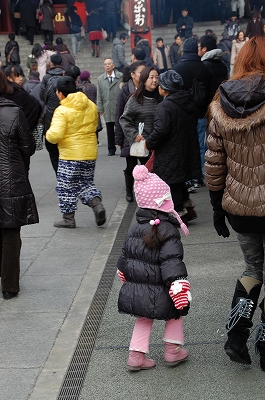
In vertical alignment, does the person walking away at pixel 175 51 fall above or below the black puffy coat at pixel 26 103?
below

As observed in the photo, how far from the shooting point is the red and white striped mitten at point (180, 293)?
436 cm

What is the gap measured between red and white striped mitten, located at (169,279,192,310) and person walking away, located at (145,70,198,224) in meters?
3.66

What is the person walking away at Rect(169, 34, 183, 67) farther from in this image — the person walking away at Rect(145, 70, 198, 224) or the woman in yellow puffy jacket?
the person walking away at Rect(145, 70, 198, 224)

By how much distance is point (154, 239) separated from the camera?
4.49 meters

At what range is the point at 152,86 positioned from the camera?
888cm

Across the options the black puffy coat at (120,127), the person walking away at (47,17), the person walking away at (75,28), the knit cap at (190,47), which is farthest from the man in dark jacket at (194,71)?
the person walking away at (47,17)

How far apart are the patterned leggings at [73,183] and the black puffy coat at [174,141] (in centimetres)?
88

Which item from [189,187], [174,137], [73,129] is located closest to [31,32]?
[189,187]

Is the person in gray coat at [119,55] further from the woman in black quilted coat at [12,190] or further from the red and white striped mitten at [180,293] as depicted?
the red and white striped mitten at [180,293]

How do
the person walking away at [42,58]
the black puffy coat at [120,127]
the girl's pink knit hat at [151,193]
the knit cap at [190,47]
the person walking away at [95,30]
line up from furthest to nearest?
the person walking away at [95,30] → the person walking away at [42,58] → the knit cap at [190,47] → the black puffy coat at [120,127] → the girl's pink knit hat at [151,193]

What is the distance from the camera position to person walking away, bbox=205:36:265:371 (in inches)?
171

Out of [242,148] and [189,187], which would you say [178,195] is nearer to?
[189,187]

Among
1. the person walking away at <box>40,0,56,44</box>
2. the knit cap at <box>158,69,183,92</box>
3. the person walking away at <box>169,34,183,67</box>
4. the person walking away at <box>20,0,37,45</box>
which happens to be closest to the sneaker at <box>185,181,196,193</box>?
the knit cap at <box>158,69,183,92</box>

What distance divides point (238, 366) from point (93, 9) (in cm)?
2479
